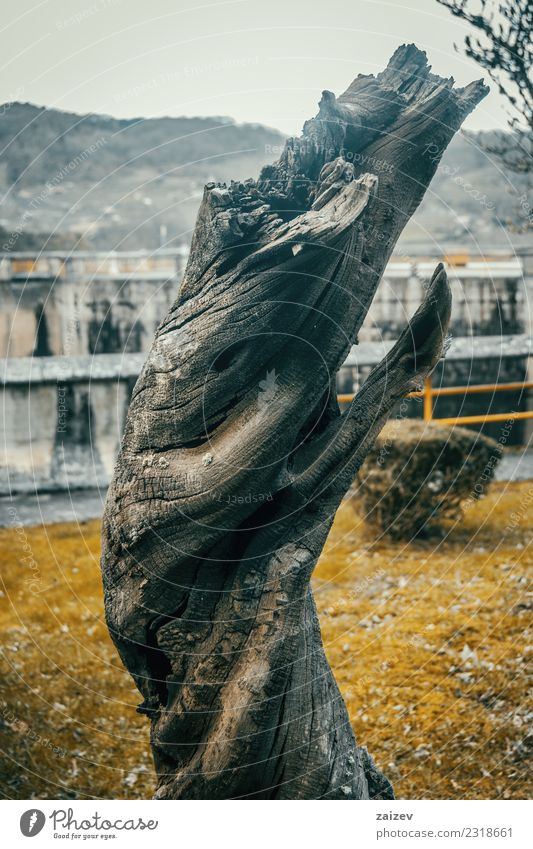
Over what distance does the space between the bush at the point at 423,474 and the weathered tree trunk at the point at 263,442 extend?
4659 millimetres

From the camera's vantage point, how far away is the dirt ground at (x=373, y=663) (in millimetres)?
4957

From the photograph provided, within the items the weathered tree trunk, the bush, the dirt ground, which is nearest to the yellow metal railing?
the bush

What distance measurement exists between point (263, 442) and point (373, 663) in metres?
3.61

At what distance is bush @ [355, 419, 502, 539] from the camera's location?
7949 millimetres

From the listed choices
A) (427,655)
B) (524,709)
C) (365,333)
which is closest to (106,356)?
(365,333)

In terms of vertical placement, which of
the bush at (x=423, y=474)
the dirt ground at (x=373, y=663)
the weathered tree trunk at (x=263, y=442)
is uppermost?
the weathered tree trunk at (x=263, y=442)

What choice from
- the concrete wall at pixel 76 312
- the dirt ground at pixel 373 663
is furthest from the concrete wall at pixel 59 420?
the dirt ground at pixel 373 663

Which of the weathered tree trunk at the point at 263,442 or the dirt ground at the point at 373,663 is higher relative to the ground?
the weathered tree trunk at the point at 263,442

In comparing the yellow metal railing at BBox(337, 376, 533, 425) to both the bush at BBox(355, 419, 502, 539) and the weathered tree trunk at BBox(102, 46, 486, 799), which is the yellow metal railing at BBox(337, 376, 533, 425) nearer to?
the bush at BBox(355, 419, 502, 539)

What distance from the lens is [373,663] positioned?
6070 mm

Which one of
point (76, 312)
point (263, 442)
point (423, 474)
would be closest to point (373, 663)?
point (423, 474)

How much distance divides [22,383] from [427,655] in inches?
202

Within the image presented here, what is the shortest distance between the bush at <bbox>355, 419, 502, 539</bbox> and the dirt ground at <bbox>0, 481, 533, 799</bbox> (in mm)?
295

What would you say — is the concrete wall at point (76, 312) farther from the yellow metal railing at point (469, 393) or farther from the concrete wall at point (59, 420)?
the yellow metal railing at point (469, 393)
